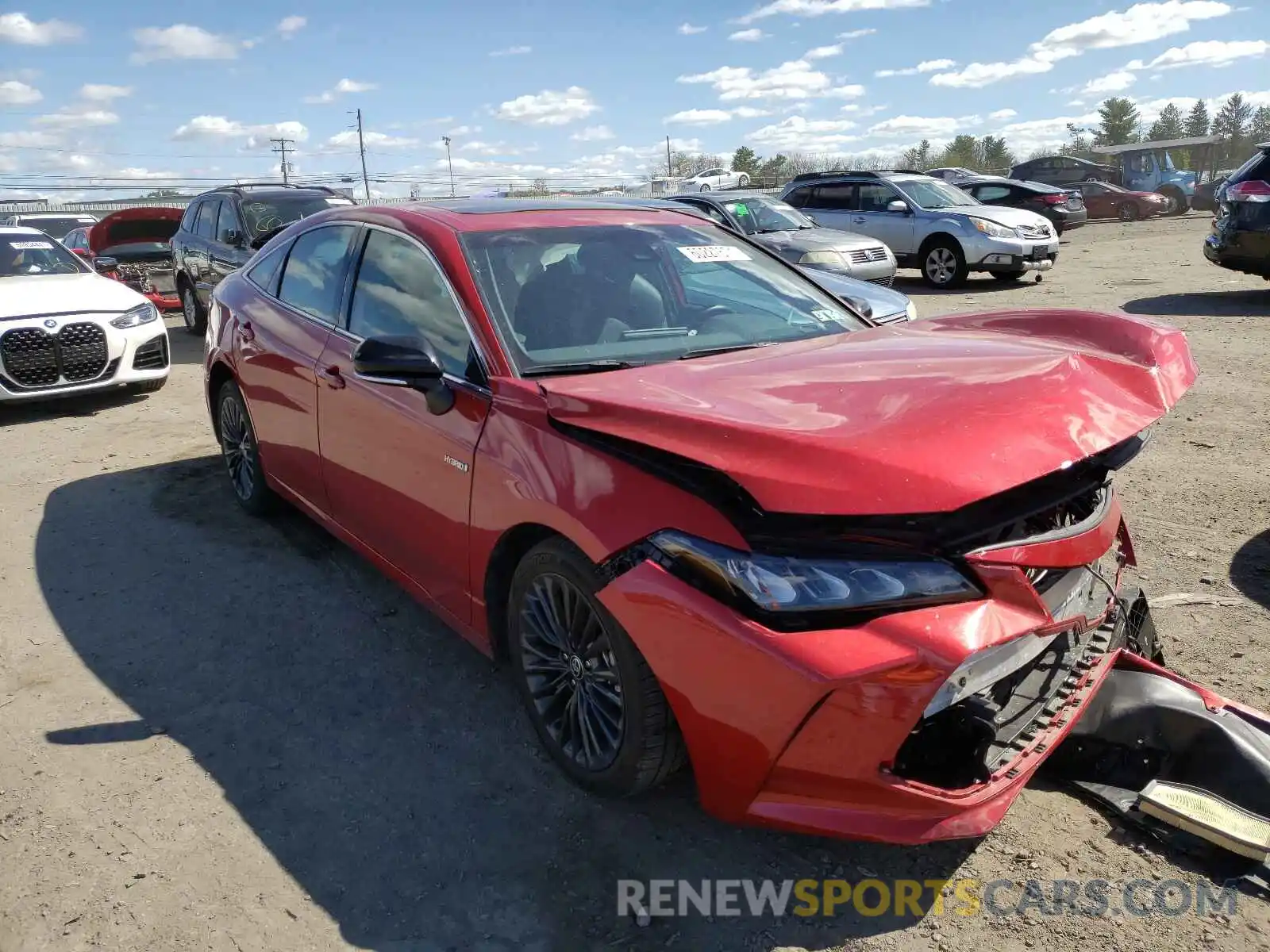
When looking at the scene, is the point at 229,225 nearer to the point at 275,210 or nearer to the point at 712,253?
Result: the point at 275,210

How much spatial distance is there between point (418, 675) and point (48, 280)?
713cm

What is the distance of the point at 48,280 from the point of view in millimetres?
8469

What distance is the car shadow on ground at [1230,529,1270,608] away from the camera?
3.87 metres

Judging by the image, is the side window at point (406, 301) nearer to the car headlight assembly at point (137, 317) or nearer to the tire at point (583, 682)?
the tire at point (583, 682)

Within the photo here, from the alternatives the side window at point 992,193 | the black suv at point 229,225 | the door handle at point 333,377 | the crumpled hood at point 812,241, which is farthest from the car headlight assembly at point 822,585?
the side window at point 992,193

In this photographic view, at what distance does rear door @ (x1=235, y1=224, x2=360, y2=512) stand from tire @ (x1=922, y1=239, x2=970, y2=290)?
37.9 ft

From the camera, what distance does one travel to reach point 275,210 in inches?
409

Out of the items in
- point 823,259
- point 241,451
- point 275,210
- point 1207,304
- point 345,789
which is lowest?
point 345,789

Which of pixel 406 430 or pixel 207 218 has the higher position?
pixel 207 218

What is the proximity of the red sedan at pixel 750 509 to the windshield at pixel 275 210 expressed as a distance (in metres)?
7.34

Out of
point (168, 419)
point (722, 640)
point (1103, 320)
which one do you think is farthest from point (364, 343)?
point (168, 419)

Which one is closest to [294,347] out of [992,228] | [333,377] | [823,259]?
[333,377]

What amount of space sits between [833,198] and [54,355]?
11.9m

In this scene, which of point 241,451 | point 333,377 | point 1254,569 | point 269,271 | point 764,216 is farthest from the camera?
point 764,216
